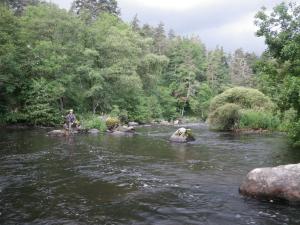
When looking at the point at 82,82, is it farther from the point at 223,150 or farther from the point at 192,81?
the point at 192,81

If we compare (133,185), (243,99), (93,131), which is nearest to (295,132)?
(133,185)

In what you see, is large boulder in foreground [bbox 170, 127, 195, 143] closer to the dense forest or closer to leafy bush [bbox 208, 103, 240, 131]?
the dense forest

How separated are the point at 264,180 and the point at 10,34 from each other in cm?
3289

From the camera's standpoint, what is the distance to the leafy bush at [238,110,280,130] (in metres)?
34.9

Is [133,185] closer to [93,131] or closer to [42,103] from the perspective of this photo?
[93,131]

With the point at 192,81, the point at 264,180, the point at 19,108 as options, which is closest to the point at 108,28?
the point at 19,108

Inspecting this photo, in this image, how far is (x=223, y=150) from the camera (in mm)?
21203

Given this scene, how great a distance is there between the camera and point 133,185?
12.6m

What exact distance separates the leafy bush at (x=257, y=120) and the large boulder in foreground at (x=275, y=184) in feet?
81.3

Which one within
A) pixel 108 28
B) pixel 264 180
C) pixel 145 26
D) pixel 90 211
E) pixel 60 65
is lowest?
pixel 90 211

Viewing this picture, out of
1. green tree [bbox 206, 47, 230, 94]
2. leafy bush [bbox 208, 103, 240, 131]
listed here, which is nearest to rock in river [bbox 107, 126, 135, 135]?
leafy bush [bbox 208, 103, 240, 131]

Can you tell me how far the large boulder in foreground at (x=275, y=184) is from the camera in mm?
10305

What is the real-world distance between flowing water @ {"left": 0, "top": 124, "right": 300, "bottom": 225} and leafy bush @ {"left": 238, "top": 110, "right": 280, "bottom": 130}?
1380 cm

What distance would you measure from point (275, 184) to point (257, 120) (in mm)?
25415
